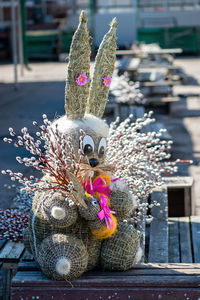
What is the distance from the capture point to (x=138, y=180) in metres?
3.11

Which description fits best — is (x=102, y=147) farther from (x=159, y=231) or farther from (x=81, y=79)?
(x=159, y=231)

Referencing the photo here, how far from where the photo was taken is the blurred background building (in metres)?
21.5

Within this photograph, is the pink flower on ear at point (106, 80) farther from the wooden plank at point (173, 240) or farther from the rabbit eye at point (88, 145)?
the wooden plank at point (173, 240)

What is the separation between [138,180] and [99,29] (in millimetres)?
20361

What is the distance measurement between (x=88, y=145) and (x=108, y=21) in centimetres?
2073

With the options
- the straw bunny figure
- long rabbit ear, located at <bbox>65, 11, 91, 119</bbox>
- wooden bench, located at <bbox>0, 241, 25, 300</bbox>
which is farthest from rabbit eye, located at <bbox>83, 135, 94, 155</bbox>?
wooden bench, located at <bbox>0, 241, 25, 300</bbox>

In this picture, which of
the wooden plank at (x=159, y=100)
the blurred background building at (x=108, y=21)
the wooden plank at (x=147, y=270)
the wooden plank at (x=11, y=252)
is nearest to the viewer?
the wooden plank at (x=147, y=270)

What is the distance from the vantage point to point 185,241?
3.76 meters

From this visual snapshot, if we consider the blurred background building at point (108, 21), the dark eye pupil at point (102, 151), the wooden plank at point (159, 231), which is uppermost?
the blurred background building at point (108, 21)

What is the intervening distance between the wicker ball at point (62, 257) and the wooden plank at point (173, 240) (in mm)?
1014

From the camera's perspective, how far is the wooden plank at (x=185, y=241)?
3493mm

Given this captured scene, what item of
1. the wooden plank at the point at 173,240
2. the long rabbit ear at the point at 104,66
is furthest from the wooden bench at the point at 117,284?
the long rabbit ear at the point at 104,66

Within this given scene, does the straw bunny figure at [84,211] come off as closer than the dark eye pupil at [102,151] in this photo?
Yes

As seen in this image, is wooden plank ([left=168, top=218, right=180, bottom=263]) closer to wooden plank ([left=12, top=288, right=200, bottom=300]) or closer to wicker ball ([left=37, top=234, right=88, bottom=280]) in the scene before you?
wooden plank ([left=12, top=288, right=200, bottom=300])
